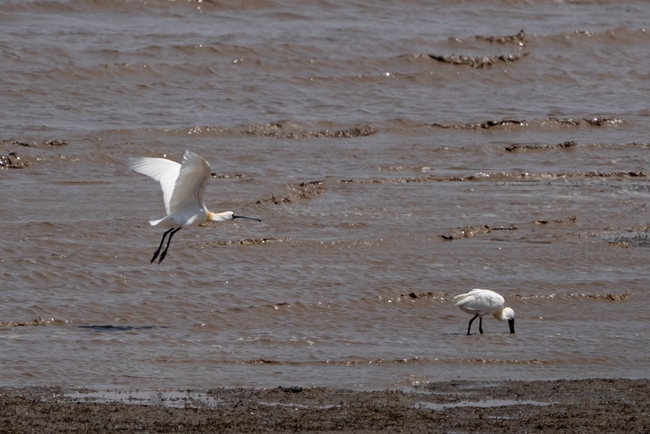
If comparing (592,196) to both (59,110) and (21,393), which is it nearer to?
(59,110)

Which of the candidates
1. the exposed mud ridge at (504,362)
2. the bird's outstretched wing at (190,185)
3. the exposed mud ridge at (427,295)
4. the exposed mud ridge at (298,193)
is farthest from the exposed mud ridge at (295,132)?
the exposed mud ridge at (504,362)

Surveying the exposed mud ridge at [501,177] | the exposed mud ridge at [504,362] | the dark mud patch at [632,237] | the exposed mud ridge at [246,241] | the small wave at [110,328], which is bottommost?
the small wave at [110,328]

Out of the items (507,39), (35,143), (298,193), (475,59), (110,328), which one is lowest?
(110,328)

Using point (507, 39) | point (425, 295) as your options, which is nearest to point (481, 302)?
point (425, 295)

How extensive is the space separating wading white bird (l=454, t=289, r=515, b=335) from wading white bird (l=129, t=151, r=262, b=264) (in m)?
2.36

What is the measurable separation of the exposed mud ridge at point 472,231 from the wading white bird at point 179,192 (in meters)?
2.48

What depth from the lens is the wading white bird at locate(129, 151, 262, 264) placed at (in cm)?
965

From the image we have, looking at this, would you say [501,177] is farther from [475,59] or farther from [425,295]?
A: [475,59]

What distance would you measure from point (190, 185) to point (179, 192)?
19cm

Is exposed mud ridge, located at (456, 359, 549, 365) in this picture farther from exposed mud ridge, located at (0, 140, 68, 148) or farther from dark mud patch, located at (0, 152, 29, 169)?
exposed mud ridge, located at (0, 140, 68, 148)

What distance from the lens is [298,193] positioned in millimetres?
13000

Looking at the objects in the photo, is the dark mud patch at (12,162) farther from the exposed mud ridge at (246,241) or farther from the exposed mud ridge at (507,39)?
the exposed mud ridge at (507,39)

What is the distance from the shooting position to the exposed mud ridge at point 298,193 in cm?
1269

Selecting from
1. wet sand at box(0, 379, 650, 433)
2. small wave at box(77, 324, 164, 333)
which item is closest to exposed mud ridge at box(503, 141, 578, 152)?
small wave at box(77, 324, 164, 333)
